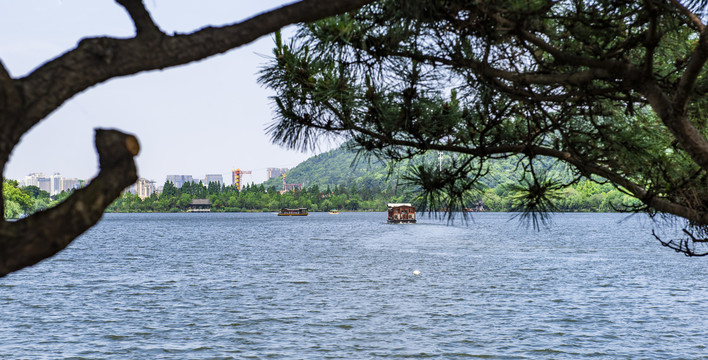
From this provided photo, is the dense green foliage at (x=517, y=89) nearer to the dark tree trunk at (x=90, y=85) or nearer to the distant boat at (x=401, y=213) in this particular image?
the dark tree trunk at (x=90, y=85)

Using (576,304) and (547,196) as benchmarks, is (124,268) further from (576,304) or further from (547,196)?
(547,196)

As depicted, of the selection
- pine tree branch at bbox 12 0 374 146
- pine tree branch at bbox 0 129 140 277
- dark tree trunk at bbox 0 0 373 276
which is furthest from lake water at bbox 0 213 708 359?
pine tree branch at bbox 0 129 140 277

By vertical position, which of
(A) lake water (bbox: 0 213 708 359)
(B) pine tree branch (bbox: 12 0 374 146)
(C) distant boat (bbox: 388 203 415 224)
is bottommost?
(A) lake water (bbox: 0 213 708 359)

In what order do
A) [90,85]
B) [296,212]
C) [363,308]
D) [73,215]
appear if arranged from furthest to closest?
[296,212], [363,308], [90,85], [73,215]

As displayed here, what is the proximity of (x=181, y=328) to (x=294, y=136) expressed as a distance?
22.5m

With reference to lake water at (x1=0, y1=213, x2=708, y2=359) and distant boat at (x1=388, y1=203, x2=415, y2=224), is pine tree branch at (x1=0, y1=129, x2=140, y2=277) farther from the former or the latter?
distant boat at (x1=388, y1=203, x2=415, y2=224)

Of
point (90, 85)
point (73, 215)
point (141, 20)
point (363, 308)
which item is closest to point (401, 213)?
point (363, 308)

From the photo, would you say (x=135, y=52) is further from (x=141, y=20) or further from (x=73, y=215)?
(x=73, y=215)

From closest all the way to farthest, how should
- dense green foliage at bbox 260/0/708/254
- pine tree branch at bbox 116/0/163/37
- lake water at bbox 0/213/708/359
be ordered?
pine tree branch at bbox 116/0/163/37, dense green foliage at bbox 260/0/708/254, lake water at bbox 0/213/708/359

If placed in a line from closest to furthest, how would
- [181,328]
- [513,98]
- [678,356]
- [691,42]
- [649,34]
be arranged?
Answer: [649,34] → [513,98] → [691,42] → [678,356] → [181,328]

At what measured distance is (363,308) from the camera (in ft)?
97.1

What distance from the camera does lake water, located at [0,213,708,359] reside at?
2214 cm

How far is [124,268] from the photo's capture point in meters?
50.2

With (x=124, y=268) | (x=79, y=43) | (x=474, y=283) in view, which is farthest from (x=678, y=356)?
(x=124, y=268)
